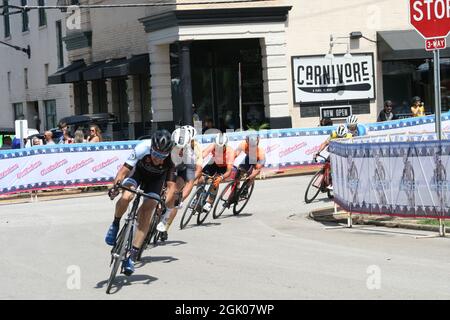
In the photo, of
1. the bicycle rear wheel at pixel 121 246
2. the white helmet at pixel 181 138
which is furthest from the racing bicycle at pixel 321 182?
the bicycle rear wheel at pixel 121 246

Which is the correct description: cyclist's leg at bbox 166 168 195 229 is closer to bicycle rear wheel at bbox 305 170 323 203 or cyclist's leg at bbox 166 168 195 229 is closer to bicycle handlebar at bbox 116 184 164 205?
bicycle handlebar at bbox 116 184 164 205

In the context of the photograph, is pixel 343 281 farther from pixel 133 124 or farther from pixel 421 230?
pixel 133 124

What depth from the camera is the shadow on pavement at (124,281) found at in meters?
10.9

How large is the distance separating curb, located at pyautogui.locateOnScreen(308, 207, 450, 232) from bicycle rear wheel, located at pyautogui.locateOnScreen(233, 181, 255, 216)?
1.31 meters

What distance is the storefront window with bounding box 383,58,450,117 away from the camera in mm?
36062

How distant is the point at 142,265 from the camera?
12547 millimetres

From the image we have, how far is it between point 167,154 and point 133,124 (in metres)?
27.6

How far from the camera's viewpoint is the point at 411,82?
120ft

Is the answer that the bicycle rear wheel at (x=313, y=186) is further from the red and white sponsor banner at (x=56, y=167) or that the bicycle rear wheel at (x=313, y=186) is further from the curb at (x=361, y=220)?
the red and white sponsor banner at (x=56, y=167)

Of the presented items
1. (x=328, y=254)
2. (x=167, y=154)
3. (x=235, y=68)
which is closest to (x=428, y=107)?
(x=235, y=68)

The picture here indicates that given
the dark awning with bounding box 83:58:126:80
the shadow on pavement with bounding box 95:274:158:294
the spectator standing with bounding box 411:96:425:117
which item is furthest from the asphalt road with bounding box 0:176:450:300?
the dark awning with bounding box 83:58:126:80

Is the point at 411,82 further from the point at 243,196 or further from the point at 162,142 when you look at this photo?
the point at 162,142

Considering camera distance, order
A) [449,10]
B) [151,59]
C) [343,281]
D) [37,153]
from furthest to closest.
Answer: [151,59], [37,153], [449,10], [343,281]

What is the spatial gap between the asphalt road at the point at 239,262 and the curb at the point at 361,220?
0.20 metres
